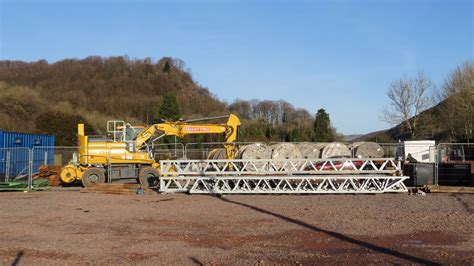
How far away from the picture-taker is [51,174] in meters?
28.1

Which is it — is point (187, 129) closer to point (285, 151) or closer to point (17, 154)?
point (285, 151)

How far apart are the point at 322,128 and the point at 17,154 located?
42739mm

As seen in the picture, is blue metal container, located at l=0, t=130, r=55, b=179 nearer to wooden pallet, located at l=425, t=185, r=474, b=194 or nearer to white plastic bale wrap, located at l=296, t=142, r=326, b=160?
white plastic bale wrap, located at l=296, t=142, r=326, b=160

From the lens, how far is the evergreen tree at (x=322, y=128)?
63094 mm

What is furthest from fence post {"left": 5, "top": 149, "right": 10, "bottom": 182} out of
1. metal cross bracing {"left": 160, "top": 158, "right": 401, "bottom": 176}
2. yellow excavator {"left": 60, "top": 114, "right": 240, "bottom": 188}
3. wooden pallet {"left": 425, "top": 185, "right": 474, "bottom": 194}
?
wooden pallet {"left": 425, "top": 185, "right": 474, "bottom": 194}

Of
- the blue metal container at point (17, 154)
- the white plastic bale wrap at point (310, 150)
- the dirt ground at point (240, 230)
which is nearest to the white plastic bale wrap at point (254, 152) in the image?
the white plastic bale wrap at point (310, 150)

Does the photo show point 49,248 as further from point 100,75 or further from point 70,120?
point 100,75

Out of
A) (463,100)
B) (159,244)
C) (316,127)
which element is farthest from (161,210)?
(316,127)

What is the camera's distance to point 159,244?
10.6m

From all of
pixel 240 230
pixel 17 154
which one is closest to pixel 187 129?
pixel 17 154

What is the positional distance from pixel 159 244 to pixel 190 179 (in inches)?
442

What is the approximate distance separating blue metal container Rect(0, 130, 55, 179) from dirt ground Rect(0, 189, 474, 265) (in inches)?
344

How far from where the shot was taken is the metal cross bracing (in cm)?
2127

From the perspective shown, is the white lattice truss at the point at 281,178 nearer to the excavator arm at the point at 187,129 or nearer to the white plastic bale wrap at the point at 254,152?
the excavator arm at the point at 187,129
